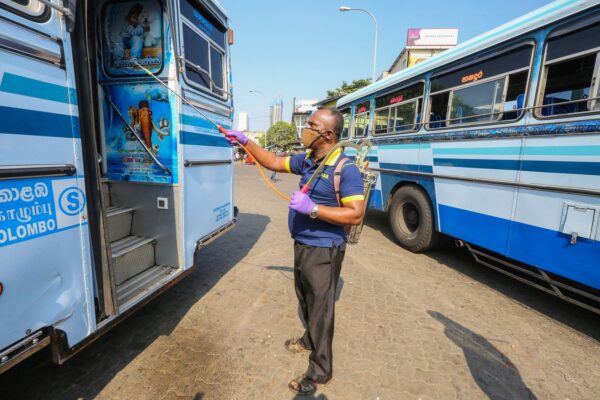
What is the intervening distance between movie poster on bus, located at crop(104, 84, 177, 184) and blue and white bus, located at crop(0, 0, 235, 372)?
15 millimetres

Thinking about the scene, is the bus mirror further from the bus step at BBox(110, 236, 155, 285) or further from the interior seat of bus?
the bus step at BBox(110, 236, 155, 285)

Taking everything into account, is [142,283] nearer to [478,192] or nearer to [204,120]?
[204,120]

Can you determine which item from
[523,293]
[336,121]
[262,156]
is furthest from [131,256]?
[523,293]

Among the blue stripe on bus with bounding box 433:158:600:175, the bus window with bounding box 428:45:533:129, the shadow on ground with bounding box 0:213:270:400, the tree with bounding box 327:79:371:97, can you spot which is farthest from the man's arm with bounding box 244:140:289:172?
the tree with bounding box 327:79:371:97

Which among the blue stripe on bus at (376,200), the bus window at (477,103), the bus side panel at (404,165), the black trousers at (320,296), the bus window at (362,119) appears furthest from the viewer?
the bus window at (362,119)

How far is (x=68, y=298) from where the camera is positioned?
1833 millimetres

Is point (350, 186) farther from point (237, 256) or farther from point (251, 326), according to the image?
point (237, 256)

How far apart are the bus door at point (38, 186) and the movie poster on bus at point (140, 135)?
1.18 meters

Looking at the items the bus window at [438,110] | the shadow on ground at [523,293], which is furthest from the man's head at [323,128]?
the shadow on ground at [523,293]

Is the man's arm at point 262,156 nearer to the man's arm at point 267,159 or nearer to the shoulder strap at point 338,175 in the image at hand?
the man's arm at point 267,159

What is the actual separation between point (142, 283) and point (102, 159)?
1520 millimetres

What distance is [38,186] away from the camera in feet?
5.33

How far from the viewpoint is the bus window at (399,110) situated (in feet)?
16.8

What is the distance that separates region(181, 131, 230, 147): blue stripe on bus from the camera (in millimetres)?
3055
